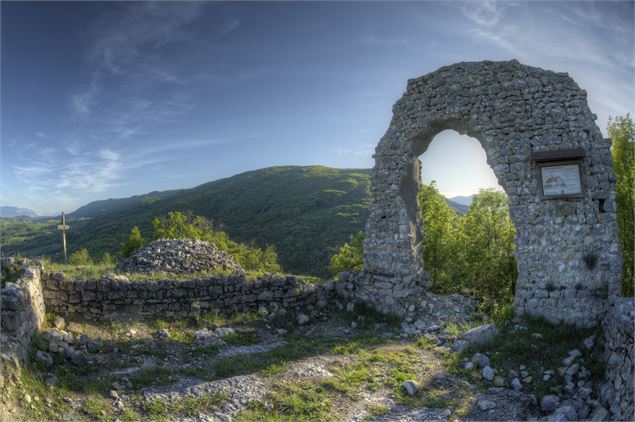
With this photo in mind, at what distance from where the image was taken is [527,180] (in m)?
9.35

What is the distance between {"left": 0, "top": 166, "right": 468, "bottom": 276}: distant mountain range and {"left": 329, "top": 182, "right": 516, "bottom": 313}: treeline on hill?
25102 millimetres

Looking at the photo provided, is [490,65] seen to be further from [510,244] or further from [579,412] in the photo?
[579,412]

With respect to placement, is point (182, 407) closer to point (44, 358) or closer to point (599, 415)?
point (44, 358)

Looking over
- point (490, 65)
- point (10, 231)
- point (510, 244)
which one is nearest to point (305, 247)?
point (510, 244)

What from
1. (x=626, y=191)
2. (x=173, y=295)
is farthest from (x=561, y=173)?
(x=173, y=295)

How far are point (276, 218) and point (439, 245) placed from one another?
7145cm

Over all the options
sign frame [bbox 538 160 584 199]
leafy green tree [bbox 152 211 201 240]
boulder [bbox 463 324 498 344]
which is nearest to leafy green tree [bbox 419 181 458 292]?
boulder [bbox 463 324 498 344]

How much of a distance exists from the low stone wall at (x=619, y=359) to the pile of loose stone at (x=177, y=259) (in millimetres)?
11339

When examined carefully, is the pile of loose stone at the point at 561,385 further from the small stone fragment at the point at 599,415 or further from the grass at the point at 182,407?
the grass at the point at 182,407

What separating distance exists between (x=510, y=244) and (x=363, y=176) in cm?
11378

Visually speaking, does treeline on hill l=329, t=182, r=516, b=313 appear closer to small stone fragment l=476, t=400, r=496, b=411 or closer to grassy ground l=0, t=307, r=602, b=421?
grassy ground l=0, t=307, r=602, b=421

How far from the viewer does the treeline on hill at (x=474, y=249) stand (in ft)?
43.4

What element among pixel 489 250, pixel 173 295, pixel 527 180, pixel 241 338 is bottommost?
pixel 241 338

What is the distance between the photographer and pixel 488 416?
6082 millimetres
